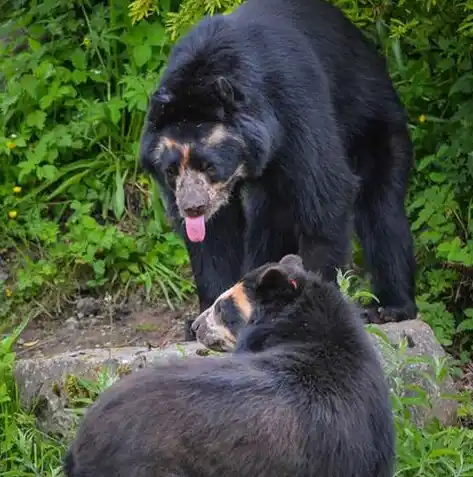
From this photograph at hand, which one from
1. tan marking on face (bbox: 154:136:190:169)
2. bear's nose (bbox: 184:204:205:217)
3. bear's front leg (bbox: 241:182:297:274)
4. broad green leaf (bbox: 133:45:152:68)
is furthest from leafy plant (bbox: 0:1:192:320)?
tan marking on face (bbox: 154:136:190:169)

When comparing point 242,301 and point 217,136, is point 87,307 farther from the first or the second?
point 242,301

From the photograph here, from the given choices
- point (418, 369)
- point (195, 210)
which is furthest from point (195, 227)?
point (418, 369)

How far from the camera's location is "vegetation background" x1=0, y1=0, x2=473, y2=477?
Result: 7.92 m

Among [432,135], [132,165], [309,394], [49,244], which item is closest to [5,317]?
[49,244]

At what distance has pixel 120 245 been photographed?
Result: 8398 mm

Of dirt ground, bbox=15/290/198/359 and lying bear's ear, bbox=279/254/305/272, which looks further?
dirt ground, bbox=15/290/198/359

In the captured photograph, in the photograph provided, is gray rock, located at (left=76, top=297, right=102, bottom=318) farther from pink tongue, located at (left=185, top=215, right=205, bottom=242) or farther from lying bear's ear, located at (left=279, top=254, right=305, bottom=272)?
lying bear's ear, located at (left=279, top=254, right=305, bottom=272)

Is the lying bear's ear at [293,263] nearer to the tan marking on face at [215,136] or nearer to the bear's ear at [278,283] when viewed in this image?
the bear's ear at [278,283]

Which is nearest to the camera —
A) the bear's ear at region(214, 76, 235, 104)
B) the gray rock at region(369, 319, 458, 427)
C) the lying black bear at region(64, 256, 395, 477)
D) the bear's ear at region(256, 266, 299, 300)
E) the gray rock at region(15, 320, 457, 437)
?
the lying black bear at region(64, 256, 395, 477)

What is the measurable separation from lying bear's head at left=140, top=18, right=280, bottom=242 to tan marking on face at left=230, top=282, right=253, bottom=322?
4.15 ft

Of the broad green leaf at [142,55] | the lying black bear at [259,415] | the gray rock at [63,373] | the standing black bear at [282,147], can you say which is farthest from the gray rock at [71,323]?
the lying black bear at [259,415]

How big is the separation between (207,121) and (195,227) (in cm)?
55

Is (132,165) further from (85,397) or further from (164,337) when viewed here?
(85,397)

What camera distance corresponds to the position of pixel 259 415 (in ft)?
13.9
